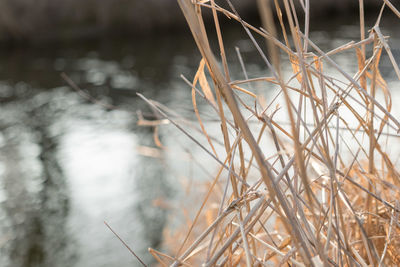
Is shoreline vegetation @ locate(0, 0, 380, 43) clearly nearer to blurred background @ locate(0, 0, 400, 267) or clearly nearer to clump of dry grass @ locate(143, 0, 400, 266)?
blurred background @ locate(0, 0, 400, 267)

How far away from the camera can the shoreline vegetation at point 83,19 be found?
5.64 m

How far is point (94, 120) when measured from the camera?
327cm

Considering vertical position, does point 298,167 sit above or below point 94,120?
above

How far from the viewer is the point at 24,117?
3324mm

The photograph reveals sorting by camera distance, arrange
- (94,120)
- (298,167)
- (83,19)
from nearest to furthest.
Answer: (298,167) → (94,120) → (83,19)

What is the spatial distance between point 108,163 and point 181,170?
49 centimetres

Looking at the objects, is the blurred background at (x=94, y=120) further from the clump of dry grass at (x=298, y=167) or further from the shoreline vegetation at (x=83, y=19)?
the clump of dry grass at (x=298, y=167)

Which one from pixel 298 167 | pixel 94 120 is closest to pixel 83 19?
pixel 94 120

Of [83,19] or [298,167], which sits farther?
[83,19]

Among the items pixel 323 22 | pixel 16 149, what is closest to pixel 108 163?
pixel 16 149

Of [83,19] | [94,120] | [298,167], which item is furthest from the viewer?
[83,19]

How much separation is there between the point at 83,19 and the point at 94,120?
3265 millimetres

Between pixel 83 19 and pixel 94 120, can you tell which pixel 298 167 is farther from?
pixel 83 19

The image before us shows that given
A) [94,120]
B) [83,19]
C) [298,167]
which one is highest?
[298,167]
